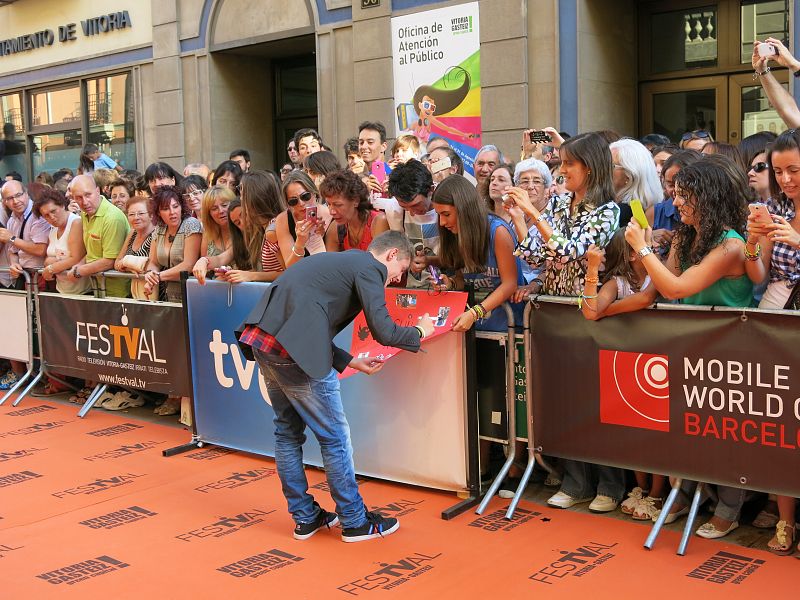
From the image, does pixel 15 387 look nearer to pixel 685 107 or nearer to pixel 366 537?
pixel 366 537

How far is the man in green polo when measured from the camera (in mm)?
8305

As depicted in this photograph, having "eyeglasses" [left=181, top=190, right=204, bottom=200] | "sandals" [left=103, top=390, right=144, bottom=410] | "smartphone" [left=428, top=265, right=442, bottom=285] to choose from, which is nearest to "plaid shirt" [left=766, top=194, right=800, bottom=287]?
"smartphone" [left=428, top=265, right=442, bottom=285]

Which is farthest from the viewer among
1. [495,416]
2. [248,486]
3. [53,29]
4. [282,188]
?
[53,29]

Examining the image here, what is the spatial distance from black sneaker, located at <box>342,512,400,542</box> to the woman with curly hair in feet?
6.48

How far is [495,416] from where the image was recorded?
558 centimetres

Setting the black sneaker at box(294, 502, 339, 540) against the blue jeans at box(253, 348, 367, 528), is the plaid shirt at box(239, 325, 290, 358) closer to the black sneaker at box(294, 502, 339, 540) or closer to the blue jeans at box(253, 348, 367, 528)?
the blue jeans at box(253, 348, 367, 528)

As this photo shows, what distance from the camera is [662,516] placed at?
4832 millimetres

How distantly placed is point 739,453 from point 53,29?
18.4 m

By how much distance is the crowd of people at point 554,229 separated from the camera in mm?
4598

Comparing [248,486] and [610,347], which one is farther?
[248,486]

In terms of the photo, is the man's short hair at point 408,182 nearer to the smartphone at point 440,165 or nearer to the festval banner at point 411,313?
the festval banner at point 411,313

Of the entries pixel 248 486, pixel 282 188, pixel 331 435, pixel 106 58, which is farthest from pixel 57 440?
pixel 106 58

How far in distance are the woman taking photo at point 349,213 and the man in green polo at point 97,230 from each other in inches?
108

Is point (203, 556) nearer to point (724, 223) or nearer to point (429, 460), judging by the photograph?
point (429, 460)
